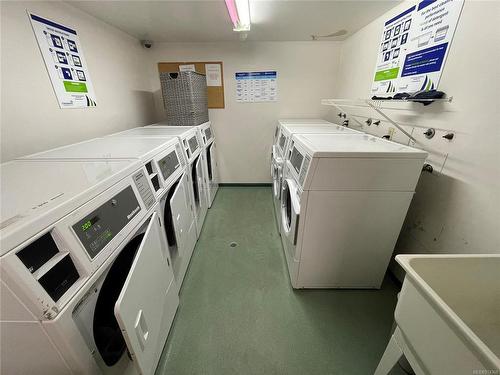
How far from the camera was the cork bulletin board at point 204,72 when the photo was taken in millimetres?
2822

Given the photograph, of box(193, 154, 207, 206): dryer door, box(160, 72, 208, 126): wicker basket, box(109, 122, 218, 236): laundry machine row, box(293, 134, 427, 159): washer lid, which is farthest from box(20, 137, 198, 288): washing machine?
box(293, 134, 427, 159): washer lid

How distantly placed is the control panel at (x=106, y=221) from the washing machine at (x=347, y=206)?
99cm

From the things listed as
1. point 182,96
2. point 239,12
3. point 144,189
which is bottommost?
point 144,189

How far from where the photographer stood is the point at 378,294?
165cm

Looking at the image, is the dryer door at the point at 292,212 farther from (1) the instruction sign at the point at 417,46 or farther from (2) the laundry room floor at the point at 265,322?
(1) the instruction sign at the point at 417,46

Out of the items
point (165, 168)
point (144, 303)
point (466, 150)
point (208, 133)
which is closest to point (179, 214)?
point (165, 168)

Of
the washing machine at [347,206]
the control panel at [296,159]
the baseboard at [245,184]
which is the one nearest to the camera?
the washing machine at [347,206]

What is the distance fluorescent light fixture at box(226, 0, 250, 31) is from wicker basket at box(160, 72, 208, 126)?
74 centimetres

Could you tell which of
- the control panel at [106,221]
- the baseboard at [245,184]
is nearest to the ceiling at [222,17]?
the control panel at [106,221]

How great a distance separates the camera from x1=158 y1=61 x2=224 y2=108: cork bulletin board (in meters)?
2.82

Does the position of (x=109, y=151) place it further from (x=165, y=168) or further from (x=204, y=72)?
(x=204, y=72)

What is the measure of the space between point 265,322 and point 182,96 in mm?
2314

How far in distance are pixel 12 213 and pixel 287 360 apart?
1.49m

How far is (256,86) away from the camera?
2.95 meters
